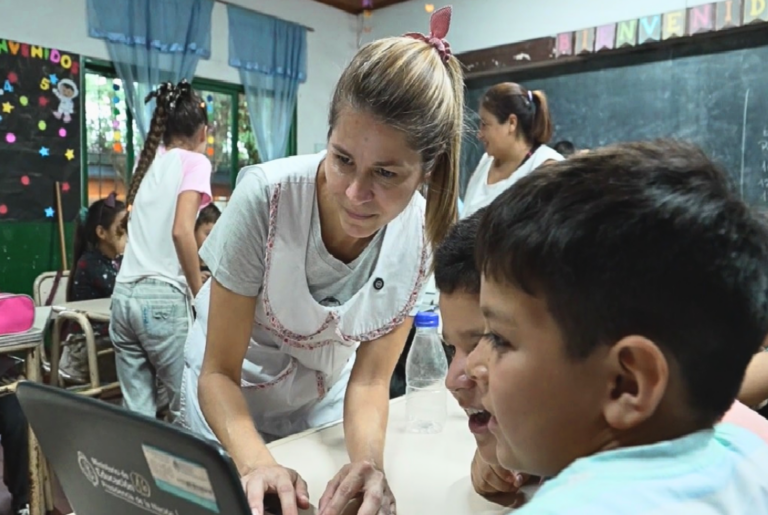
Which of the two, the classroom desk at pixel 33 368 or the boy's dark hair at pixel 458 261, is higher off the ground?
the boy's dark hair at pixel 458 261

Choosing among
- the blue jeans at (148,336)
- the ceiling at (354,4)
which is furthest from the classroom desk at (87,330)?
the ceiling at (354,4)

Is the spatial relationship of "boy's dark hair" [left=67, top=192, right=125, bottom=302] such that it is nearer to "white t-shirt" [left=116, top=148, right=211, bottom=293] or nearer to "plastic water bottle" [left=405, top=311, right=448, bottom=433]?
"white t-shirt" [left=116, top=148, right=211, bottom=293]

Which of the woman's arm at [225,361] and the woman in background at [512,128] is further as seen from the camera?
the woman in background at [512,128]

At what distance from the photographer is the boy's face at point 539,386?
47 centimetres

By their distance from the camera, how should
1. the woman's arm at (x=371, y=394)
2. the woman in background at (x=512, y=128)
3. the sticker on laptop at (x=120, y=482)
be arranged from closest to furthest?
the sticker on laptop at (x=120, y=482), the woman's arm at (x=371, y=394), the woman in background at (x=512, y=128)

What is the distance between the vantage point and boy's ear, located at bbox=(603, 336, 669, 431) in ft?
1.45

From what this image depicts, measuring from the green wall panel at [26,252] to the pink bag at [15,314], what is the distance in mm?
2073

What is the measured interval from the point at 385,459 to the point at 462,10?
14.2ft

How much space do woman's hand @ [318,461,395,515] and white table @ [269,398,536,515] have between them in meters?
0.04

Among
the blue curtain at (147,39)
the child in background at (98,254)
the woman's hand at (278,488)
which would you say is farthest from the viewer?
the blue curtain at (147,39)

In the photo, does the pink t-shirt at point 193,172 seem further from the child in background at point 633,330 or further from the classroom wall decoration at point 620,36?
the classroom wall decoration at point 620,36

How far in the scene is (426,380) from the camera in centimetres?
149

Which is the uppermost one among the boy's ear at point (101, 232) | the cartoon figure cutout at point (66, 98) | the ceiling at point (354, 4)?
the ceiling at point (354, 4)

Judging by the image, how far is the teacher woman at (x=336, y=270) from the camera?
928mm
